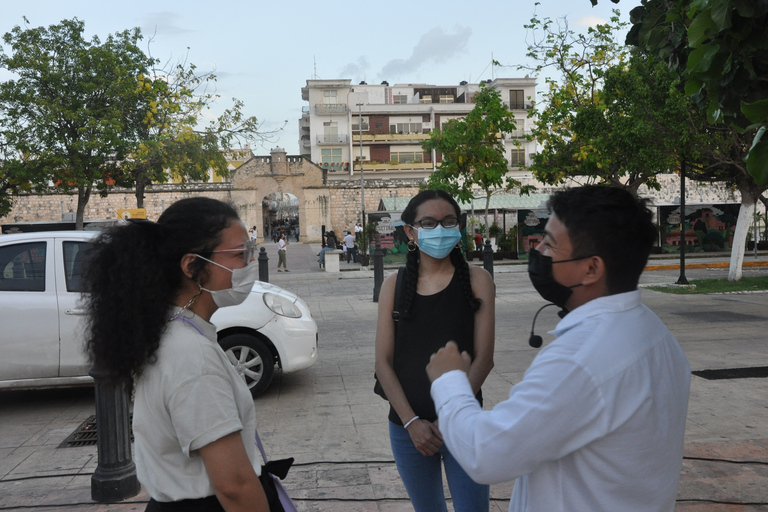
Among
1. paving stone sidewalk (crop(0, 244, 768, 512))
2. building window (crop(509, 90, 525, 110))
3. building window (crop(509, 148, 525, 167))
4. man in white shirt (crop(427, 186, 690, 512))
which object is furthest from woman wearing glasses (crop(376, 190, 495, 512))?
building window (crop(509, 90, 525, 110))

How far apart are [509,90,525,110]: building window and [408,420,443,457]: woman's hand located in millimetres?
66100

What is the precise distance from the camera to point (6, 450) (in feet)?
17.2

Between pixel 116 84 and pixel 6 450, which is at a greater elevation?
pixel 116 84

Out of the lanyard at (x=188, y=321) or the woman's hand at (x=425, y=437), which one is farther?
the woman's hand at (x=425, y=437)

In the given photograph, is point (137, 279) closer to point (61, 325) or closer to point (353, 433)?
point (353, 433)

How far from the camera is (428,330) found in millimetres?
2730

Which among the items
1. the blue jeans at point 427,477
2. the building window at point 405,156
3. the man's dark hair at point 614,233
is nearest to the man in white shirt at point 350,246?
the blue jeans at point 427,477

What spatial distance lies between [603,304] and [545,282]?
232 millimetres

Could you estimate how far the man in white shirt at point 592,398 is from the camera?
148 cm

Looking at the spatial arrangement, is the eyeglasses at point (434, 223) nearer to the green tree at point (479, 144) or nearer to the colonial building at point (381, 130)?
the green tree at point (479, 144)

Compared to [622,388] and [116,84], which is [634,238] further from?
[116,84]

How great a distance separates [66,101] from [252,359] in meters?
19.5

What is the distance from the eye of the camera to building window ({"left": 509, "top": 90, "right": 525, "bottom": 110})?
66.0 m

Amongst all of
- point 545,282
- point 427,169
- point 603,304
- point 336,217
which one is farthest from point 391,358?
point 427,169
